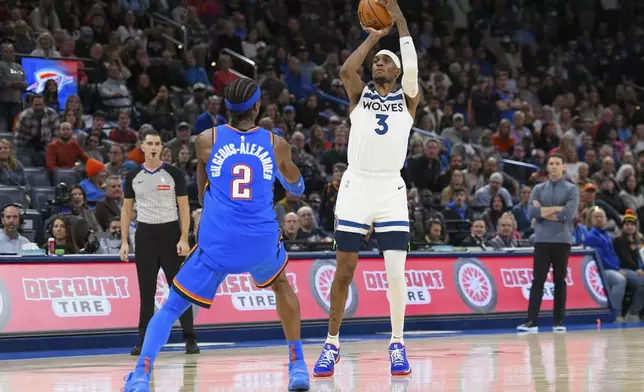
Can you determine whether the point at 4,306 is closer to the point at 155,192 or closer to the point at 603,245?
the point at 155,192

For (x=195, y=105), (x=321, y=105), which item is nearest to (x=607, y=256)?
(x=321, y=105)

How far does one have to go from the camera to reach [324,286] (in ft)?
48.4

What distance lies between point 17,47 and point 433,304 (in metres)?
8.44

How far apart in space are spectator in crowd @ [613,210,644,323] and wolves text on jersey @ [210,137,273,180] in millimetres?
11931

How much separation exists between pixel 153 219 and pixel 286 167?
443 centimetres

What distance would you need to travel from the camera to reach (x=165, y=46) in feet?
73.2

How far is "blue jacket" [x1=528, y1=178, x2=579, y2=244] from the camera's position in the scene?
15.1 m

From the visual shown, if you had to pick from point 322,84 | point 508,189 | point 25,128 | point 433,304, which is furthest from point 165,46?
point 433,304

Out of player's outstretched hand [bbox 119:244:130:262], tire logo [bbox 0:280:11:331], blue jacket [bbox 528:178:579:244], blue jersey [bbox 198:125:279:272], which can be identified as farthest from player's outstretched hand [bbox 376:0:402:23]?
blue jacket [bbox 528:178:579:244]

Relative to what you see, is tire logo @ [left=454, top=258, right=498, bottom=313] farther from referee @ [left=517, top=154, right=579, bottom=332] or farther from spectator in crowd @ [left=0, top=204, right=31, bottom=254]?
spectator in crowd @ [left=0, top=204, right=31, bottom=254]

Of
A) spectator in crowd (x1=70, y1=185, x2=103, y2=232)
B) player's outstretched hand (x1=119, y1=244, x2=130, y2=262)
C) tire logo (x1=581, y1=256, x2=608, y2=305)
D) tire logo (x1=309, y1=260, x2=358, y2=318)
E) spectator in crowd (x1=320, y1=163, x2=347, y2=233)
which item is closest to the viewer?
player's outstretched hand (x1=119, y1=244, x2=130, y2=262)

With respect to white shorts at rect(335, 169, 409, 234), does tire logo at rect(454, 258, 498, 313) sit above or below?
below

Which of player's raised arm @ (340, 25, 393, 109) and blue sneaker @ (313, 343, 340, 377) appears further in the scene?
player's raised arm @ (340, 25, 393, 109)

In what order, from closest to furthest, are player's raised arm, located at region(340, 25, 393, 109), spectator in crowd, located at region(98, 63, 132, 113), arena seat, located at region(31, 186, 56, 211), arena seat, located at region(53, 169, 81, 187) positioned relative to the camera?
player's raised arm, located at region(340, 25, 393, 109) < arena seat, located at region(31, 186, 56, 211) < arena seat, located at region(53, 169, 81, 187) < spectator in crowd, located at region(98, 63, 132, 113)
